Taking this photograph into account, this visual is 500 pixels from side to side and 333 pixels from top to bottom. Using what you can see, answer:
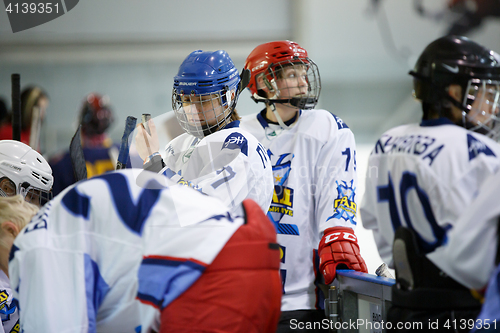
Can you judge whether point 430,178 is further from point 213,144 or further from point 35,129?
point 35,129

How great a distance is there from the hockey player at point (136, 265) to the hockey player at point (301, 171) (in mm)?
1098

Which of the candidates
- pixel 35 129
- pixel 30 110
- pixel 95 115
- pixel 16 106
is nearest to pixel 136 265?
pixel 16 106

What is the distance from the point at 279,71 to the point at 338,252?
3.18 ft

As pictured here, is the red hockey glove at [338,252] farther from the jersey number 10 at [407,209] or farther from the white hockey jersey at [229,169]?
the jersey number 10 at [407,209]

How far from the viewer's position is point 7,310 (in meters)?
2.02

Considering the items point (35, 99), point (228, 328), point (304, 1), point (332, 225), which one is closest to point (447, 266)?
point (228, 328)

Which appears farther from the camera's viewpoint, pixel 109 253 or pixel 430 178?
pixel 430 178

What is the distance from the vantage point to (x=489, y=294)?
3.69 feet

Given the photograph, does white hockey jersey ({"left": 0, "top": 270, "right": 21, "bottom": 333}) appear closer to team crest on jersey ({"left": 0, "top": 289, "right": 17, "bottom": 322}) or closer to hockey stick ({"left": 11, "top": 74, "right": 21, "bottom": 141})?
team crest on jersey ({"left": 0, "top": 289, "right": 17, "bottom": 322})

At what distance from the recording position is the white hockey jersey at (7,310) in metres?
2.01

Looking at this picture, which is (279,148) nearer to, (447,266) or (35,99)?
(447,266)

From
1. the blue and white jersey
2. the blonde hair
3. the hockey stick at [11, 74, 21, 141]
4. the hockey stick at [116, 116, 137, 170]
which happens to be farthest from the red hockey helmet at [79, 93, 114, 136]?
the blue and white jersey

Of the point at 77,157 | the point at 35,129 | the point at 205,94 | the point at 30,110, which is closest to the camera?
the point at 205,94

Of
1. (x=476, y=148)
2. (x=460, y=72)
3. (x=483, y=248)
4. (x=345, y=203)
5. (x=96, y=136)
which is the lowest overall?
(x=96, y=136)
